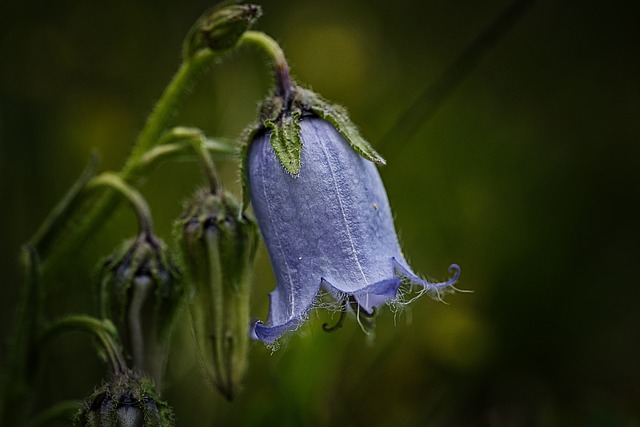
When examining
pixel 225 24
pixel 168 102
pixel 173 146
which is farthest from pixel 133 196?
pixel 225 24

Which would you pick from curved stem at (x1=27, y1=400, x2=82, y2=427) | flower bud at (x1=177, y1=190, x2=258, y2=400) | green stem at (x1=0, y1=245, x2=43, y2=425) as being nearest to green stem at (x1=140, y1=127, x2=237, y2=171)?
flower bud at (x1=177, y1=190, x2=258, y2=400)

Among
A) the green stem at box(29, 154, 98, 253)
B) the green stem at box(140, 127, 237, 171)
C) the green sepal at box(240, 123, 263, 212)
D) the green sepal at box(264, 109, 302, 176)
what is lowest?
the green stem at box(29, 154, 98, 253)

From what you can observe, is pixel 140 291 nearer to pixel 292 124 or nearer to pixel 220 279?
pixel 220 279

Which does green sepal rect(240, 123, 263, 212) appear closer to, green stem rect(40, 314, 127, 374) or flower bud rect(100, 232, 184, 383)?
flower bud rect(100, 232, 184, 383)

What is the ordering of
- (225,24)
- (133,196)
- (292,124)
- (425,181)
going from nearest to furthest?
(292,124) < (225,24) < (133,196) < (425,181)

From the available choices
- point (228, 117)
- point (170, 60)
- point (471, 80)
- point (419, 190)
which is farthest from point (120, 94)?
point (471, 80)

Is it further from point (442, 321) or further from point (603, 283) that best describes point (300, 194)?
point (603, 283)
